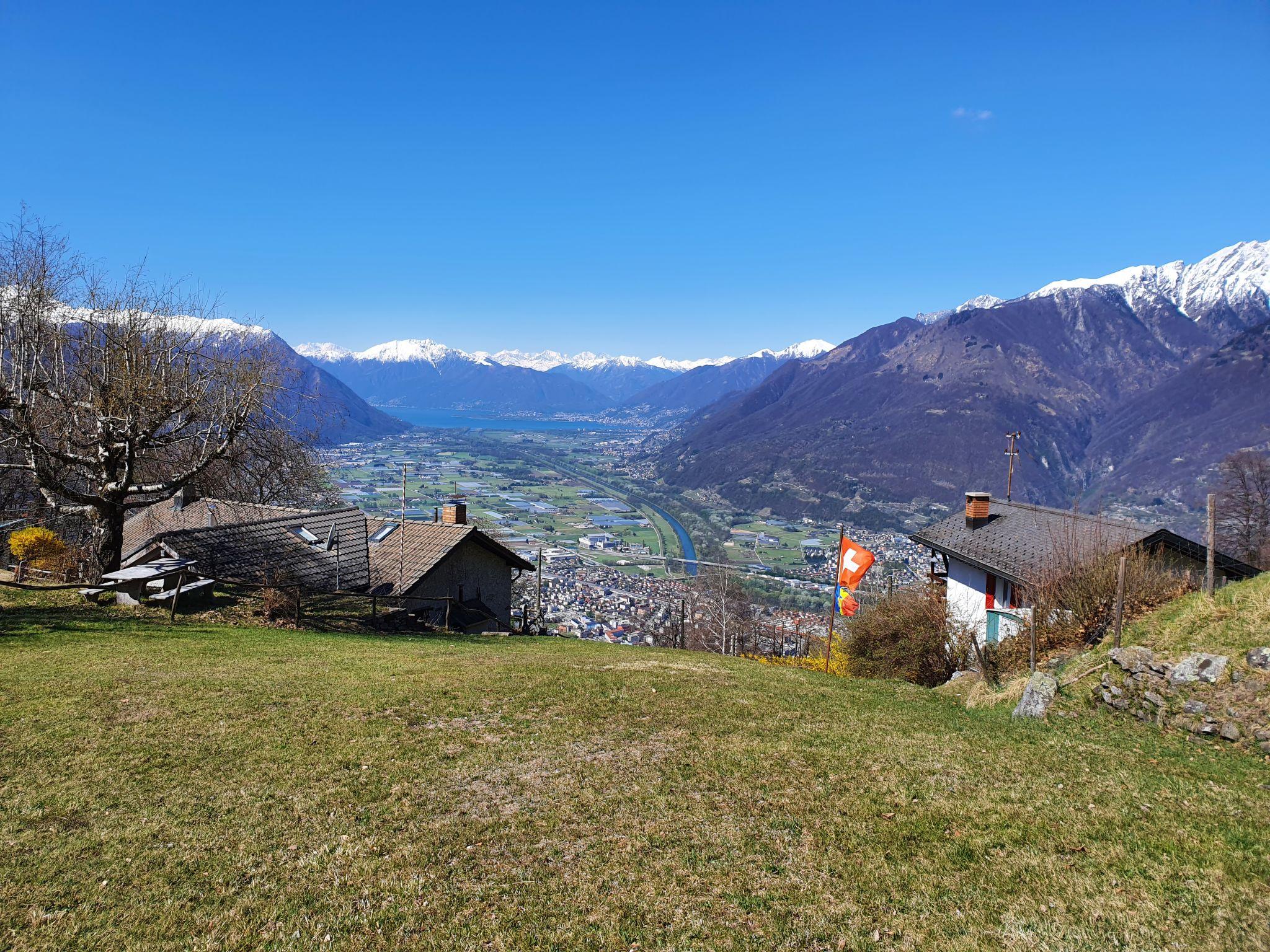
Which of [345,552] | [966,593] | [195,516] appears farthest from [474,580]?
[966,593]

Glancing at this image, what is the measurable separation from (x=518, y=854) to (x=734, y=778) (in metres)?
3.01

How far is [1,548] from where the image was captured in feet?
88.1

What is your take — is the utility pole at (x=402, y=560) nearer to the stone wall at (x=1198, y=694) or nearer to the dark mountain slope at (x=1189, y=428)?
the stone wall at (x=1198, y=694)

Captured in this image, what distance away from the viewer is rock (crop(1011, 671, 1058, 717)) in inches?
453

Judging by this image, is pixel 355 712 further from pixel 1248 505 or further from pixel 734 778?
pixel 1248 505

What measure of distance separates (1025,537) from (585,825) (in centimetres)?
2403

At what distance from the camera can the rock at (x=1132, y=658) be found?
10.9m

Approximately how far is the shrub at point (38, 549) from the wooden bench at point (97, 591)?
355 centimetres

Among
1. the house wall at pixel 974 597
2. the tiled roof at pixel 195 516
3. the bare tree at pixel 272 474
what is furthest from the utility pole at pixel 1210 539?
the tiled roof at pixel 195 516

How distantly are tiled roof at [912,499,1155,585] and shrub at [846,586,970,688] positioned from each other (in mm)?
2410

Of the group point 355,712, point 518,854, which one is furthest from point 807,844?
point 355,712

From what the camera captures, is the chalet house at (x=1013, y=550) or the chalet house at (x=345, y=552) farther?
the chalet house at (x=345, y=552)

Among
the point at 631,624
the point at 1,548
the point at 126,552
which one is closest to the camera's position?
the point at 1,548

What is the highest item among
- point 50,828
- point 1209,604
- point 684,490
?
point 1209,604
